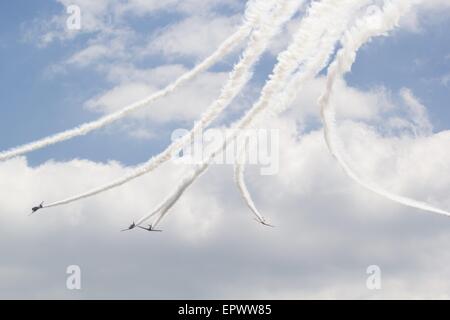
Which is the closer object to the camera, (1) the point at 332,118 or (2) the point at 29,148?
(1) the point at 332,118

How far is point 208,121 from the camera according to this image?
43.0 m
